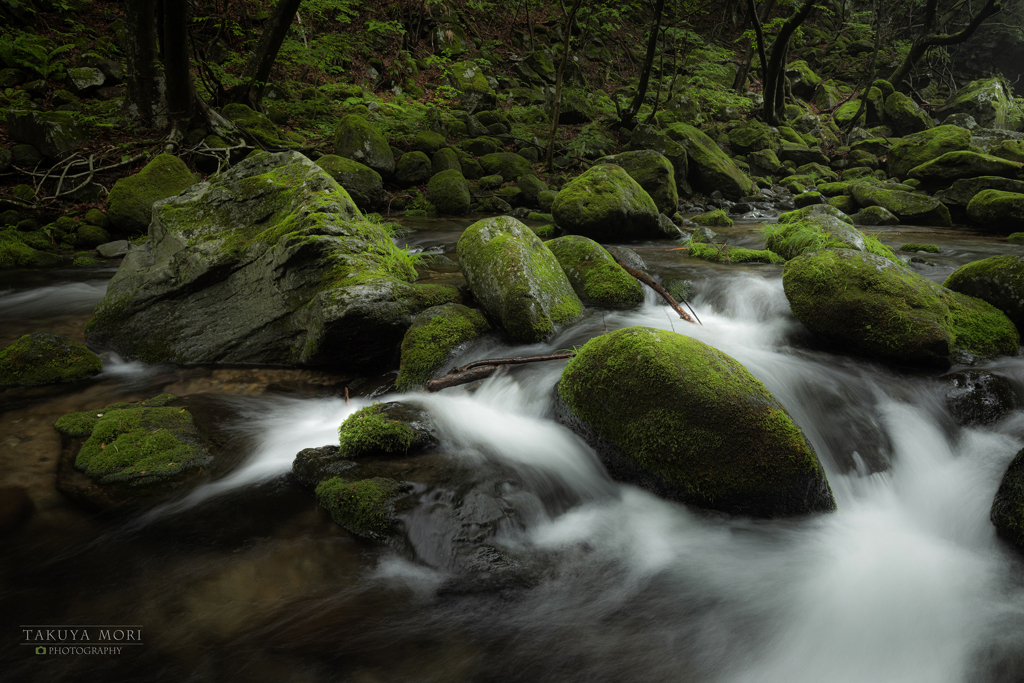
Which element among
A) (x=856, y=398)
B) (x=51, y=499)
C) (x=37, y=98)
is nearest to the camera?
(x=51, y=499)

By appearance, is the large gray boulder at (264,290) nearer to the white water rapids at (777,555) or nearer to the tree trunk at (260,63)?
the white water rapids at (777,555)

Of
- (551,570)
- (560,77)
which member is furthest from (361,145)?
(551,570)

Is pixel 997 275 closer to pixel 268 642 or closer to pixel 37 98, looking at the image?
pixel 268 642

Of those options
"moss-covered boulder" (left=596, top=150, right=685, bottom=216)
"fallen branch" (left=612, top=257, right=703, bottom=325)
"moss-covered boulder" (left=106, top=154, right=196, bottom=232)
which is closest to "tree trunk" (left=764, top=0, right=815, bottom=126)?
"moss-covered boulder" (left=596, top=150, right=685, bottom=216)

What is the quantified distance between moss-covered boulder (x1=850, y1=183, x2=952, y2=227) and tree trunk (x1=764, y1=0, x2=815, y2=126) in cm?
669

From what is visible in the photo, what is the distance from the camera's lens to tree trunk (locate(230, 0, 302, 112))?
44.5 feet

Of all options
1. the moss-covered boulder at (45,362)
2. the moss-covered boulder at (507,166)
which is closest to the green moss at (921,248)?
the moss-covered boulder at (507,166)

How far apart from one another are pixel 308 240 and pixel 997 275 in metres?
6.77

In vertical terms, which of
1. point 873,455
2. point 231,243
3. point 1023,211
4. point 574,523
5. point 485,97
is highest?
point 485,97

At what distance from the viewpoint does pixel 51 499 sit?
3.01 meters

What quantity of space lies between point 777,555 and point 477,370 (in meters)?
2.62

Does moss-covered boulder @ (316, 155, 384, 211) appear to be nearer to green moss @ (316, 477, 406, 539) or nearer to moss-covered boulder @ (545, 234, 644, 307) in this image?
moss-covered boulder @ (545, 234, 644, 307)

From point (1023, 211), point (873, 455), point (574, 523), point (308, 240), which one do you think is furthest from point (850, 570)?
point (1023, 211)

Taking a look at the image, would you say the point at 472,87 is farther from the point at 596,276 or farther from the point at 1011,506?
the point at 1011,506
